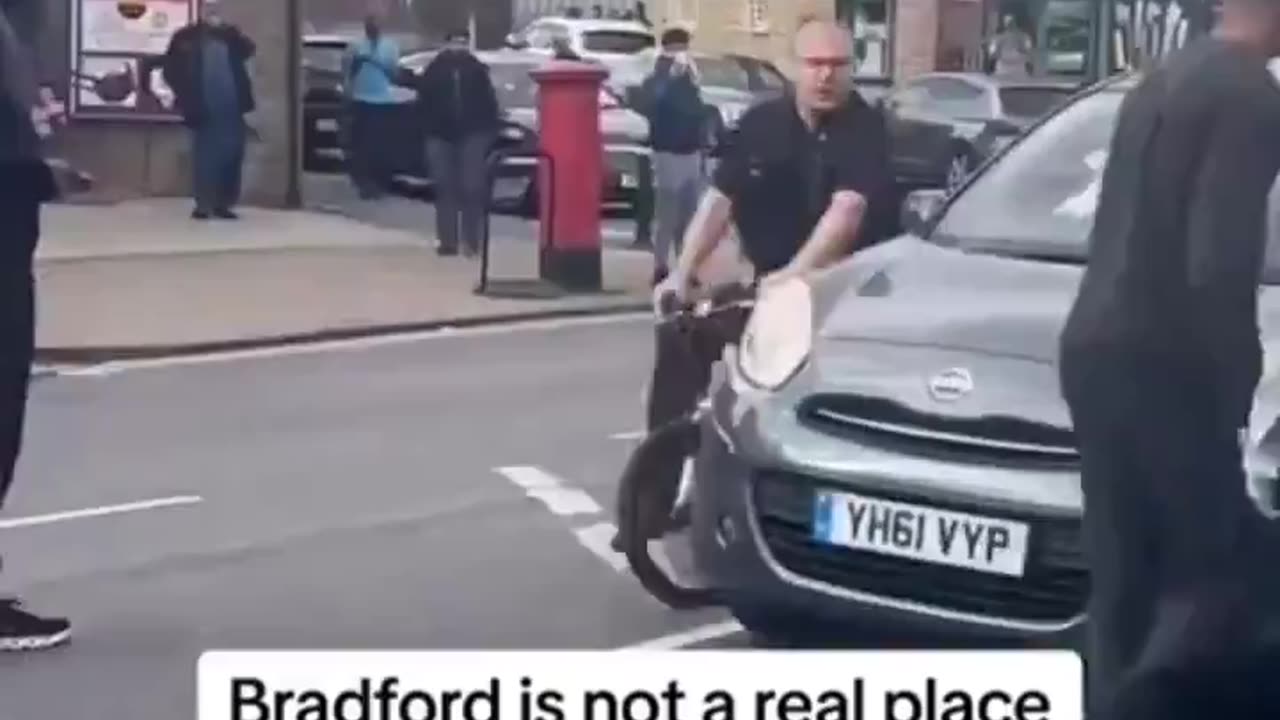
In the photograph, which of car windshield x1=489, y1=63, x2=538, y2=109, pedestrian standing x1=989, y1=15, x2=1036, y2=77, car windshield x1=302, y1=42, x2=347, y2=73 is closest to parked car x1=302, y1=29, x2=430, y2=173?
car windshield x1=302, y1=42, x2=347, y2=73

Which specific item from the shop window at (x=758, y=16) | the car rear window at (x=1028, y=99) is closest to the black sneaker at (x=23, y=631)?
the car rear window at (x=1028, y=99)

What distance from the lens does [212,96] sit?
75.5 feet

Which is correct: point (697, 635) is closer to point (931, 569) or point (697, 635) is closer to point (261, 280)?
point (931, 569)

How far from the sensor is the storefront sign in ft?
77.4

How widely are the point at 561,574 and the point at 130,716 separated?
2.17 meters

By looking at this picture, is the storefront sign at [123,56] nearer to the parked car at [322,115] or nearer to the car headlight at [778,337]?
the parked car at [322,115]

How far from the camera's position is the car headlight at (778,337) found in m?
6.94

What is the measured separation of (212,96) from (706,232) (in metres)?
15.0

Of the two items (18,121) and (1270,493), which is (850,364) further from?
(18,121)

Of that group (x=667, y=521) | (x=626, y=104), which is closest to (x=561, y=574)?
(x=667, y=521)

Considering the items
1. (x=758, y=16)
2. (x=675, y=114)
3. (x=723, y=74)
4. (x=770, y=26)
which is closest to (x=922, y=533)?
(x=675, y=114)

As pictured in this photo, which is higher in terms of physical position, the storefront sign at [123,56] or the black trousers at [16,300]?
the black trousers at [16,300]

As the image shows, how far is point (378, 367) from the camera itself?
15125 millimetres

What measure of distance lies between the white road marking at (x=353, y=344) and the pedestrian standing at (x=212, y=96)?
5747mm
